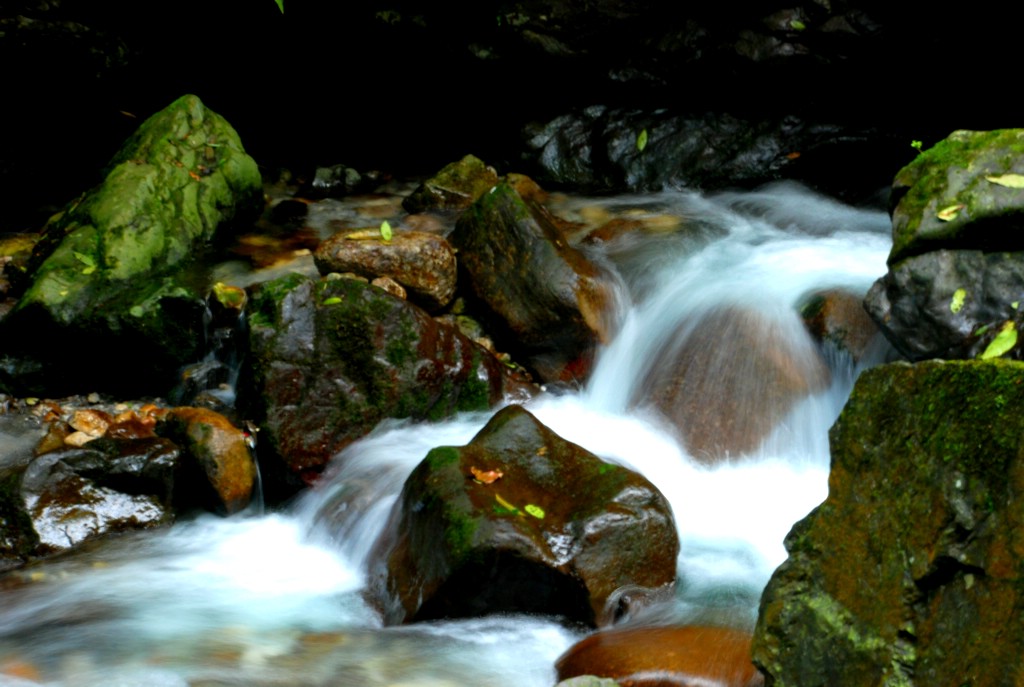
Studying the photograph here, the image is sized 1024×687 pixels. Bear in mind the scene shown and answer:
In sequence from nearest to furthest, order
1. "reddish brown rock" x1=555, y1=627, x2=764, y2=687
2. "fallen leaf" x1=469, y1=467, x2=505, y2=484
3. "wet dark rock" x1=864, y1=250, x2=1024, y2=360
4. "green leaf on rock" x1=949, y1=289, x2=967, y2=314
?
1. "reddish brown rock" x1=555, y1=627, x2=764, y2=687
2. "fallen leaf" x1=469, y1=467, x2=505, y2=484
3. "wet dark rock" x1=864, y1=250, x2=1024, y2=360
4. "green leaf on rock" x1=949, y1=289, x2=967, y2=314

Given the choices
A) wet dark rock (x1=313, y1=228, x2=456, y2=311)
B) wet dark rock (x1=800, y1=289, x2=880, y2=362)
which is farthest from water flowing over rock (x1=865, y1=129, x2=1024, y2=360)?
wet dark rock (x1=313, y1=228, x2=456, y2=311)

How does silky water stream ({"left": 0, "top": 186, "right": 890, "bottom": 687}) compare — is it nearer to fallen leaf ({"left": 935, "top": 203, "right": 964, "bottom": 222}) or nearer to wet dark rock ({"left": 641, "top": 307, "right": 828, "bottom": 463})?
wet dark rock ({"left": 641, "top": 307, "right": 828, "bottom": 463})

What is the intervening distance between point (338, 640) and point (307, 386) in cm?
203

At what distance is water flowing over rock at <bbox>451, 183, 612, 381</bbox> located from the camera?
22.6 feet

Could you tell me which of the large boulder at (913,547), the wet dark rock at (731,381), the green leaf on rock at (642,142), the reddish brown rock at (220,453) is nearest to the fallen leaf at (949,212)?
the wet dark rock at (731,381)

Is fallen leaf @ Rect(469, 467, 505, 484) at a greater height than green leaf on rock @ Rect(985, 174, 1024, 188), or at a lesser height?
lesser

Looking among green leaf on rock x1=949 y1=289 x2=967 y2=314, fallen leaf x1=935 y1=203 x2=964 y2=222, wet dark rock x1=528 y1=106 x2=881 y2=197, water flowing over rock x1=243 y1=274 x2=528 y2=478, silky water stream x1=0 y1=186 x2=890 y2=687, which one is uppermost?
wet dark rock x1=528 y1=106 x2=881 y2=197

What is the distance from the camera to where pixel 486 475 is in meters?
4.64

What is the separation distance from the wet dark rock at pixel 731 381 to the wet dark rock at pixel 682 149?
3.63m

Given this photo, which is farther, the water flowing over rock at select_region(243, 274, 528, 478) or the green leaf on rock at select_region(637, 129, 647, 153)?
the green leaf on rock at select_region(637, 129, 647, 153)

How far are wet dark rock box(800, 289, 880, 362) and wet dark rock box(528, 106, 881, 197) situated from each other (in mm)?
3486

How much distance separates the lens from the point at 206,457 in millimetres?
5664

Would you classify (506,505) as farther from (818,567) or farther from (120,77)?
(120,77)

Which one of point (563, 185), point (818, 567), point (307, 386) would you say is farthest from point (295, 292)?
point (563, 185)
